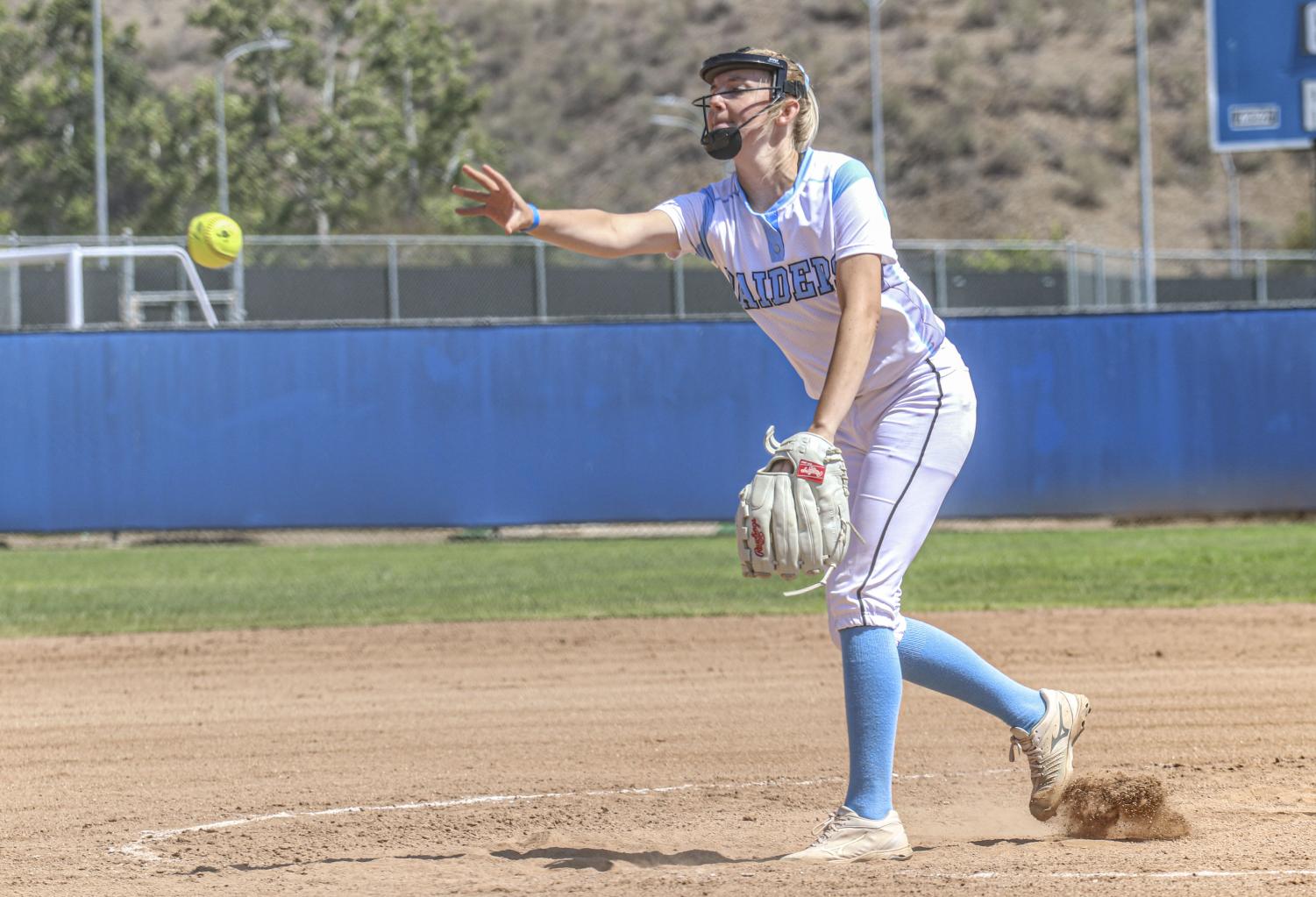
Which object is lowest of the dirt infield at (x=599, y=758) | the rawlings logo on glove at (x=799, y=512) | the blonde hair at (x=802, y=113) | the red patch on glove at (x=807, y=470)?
the dirt infield at (x=599, y=758)

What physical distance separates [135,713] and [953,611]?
4786 millimetres

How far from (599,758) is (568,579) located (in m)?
5.92

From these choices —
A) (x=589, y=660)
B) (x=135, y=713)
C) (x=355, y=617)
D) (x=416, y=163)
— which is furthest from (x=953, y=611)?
(x=416, y=163)

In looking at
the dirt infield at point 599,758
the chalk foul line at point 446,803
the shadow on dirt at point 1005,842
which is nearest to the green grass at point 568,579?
the dirt infield at point 599,758

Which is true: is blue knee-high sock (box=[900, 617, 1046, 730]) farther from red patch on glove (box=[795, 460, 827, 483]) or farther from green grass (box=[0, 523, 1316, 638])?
green grass (box=[0, 523, 1316, 638])

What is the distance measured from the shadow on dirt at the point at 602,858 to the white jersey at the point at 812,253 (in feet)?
4.10

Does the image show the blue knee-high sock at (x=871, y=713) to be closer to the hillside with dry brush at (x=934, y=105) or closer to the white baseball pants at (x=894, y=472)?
the white baseball pants at (x=894, y=472)

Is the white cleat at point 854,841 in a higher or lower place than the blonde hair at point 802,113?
lower

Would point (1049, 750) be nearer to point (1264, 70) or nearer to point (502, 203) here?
point (502, 203)

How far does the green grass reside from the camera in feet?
32.6

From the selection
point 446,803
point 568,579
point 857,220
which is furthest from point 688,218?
point 568,579

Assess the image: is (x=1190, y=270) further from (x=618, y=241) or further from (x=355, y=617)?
(x=618, y=241)

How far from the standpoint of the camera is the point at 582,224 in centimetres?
419

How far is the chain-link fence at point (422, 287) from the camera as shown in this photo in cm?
1973
